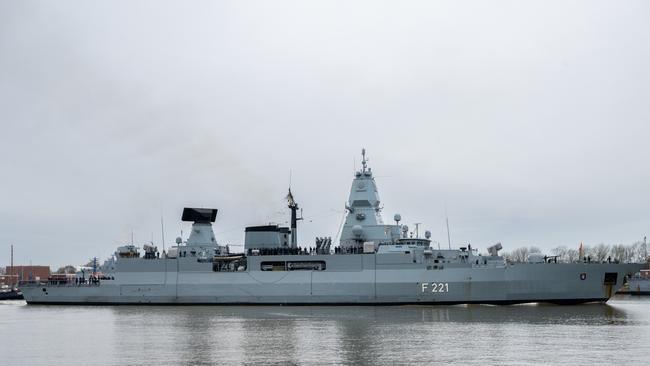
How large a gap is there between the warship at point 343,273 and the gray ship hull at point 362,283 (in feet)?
0.18

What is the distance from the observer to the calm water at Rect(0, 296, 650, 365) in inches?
861

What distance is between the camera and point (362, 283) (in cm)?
4128

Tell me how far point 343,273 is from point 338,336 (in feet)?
49.2

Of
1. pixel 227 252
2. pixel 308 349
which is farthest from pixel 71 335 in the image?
pixel 227 252

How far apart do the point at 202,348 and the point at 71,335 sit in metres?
7.48

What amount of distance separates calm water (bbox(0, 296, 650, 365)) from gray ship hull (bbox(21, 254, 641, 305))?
1212 millimetres

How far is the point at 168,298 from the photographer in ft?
149

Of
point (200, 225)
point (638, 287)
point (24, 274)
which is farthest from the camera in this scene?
point (24, 274)

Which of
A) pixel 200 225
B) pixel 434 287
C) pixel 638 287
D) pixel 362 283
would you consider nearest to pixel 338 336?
pixel 434 287

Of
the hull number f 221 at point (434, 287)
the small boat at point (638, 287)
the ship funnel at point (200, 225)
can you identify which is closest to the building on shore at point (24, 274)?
the ship funnel at point (200, 225)

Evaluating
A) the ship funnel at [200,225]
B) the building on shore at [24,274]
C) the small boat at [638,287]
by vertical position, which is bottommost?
the small boat at [638,287]

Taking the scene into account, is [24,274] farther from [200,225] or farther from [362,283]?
[362,283]

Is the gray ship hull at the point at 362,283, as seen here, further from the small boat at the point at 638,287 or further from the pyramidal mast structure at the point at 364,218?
the small boat at the point at 638,287

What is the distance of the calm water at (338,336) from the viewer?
71.8 feet
